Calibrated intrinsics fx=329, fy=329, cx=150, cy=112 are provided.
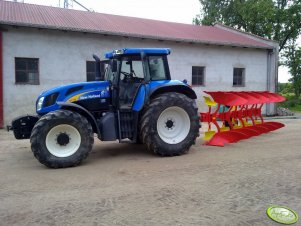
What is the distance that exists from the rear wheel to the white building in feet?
23.6

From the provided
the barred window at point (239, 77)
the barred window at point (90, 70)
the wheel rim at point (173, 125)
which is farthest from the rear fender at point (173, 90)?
the barred window at point (239, 77)

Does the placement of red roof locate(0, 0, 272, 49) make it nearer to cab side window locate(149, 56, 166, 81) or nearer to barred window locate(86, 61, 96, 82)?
barred window locate(86, 61, 96, 82)

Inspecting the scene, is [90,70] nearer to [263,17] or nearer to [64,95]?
[64,95]

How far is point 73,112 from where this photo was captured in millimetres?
6016

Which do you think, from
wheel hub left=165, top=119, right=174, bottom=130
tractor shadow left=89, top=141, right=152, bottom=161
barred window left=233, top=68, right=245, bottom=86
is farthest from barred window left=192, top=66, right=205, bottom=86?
wheel hub left=165, top=119, right=174, bottom=130

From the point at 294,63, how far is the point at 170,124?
23.6 metres

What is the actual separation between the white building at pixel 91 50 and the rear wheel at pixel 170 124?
720 centimetres

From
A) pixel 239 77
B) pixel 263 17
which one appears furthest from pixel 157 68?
pixel 263 17

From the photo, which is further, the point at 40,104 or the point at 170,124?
the point at 170,124

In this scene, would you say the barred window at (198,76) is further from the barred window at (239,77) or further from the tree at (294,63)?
the tree at (294,63)

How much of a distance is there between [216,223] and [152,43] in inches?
471

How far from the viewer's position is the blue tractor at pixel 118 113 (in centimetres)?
588

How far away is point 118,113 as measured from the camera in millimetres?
6613

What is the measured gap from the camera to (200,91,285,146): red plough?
27.1 feet
